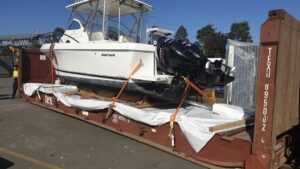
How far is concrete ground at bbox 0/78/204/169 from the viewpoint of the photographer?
17.6 feet

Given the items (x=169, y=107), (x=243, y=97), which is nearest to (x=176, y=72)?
(x=169, y=107)

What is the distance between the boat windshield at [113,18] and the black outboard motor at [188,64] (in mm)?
1742

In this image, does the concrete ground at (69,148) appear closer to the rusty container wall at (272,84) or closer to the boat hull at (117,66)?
the boat hull at (117,66)

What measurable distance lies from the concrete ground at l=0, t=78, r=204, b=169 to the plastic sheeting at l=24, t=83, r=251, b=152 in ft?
1.80

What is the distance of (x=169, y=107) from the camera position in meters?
7.48

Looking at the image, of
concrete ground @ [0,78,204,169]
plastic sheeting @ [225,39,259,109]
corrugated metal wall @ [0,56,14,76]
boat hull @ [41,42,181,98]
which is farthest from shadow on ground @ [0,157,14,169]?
corrugated metal wall @ [0,56,14,76]

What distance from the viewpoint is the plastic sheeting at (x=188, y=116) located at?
5191 millimetres

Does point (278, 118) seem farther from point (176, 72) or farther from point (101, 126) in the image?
point (101, 126)

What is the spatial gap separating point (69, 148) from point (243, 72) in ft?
22.1

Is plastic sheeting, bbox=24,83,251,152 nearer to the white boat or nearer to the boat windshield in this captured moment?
the white boat

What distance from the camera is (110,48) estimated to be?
7.16 meters

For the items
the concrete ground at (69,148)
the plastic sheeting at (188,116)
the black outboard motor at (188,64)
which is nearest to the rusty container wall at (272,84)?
the plastic sheeting at (188,116)

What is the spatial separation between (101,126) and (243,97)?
18.0 ft

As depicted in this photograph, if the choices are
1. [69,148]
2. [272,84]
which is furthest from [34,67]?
[272,84]
